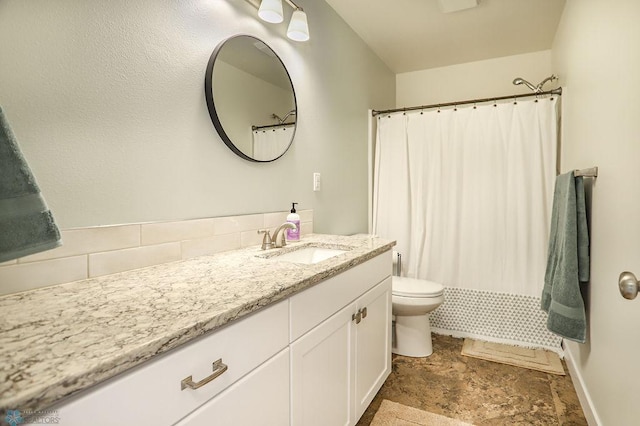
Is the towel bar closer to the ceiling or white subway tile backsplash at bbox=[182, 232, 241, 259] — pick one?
the ceiling

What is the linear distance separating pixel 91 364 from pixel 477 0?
104 inches

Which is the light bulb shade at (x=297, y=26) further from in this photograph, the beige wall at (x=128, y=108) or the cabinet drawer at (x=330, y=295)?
the cabinet drawer at (x=330, y=295)

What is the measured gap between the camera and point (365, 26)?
2.48 m

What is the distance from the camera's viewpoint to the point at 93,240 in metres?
0.97

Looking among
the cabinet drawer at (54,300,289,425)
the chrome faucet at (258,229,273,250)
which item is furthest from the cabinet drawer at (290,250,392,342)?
the chrome faucet at (258,229,273,250)

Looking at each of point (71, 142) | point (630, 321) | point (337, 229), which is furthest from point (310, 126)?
point (630, 321)

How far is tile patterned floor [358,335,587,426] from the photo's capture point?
1650mm

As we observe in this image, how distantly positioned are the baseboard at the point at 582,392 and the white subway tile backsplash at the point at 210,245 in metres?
1.75

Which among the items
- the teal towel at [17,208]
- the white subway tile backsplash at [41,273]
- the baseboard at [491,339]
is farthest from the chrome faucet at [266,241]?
the baseboard at [491,339]

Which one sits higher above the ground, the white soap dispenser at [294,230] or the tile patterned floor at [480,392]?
the white soap dispenser at [294,230]

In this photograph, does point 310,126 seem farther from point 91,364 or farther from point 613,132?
point 91,364

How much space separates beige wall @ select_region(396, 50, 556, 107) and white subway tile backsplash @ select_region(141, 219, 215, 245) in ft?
9.06

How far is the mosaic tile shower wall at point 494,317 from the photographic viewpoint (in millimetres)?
2377

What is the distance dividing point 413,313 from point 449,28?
6.92 feet
